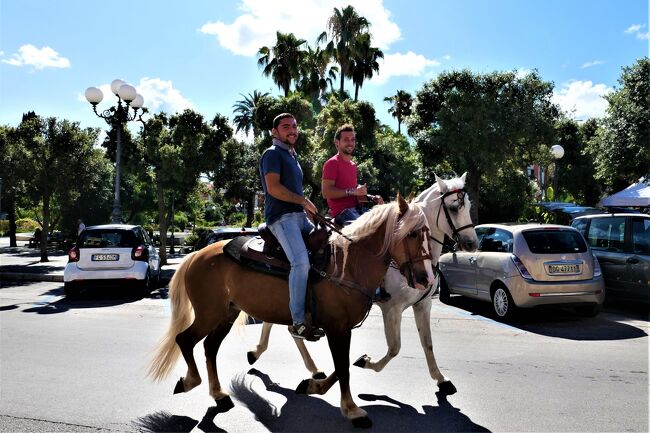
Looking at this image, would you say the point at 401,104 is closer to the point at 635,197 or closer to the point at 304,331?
the point at 635,197

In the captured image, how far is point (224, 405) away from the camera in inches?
178

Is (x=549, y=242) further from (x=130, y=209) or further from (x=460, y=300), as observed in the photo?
(x=130, y=209)

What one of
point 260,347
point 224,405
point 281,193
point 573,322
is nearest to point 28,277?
point 260,347

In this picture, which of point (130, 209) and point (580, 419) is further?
point (130, 209)

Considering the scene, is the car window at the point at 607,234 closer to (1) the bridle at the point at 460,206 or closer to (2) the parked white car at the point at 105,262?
(1) the bridle at the point at 460,206

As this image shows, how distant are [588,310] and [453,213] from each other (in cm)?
529

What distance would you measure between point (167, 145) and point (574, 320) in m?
13.3

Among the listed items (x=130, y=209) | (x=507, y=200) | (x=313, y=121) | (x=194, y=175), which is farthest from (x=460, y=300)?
(x=130, y=209)

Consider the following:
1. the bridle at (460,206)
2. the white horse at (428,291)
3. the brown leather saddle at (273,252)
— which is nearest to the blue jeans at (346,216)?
the white horse at (428,291)

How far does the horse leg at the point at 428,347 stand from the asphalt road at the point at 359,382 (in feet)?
0.36

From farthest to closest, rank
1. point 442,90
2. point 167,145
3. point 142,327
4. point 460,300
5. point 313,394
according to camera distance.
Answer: point 442,90 → point 167,145 → point 460,300 → point 142,327 → point 313,394

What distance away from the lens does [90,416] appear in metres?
4.34

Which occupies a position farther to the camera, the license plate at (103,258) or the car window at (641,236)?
the license plate at (103,258)

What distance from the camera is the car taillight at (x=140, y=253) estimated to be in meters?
11.9
